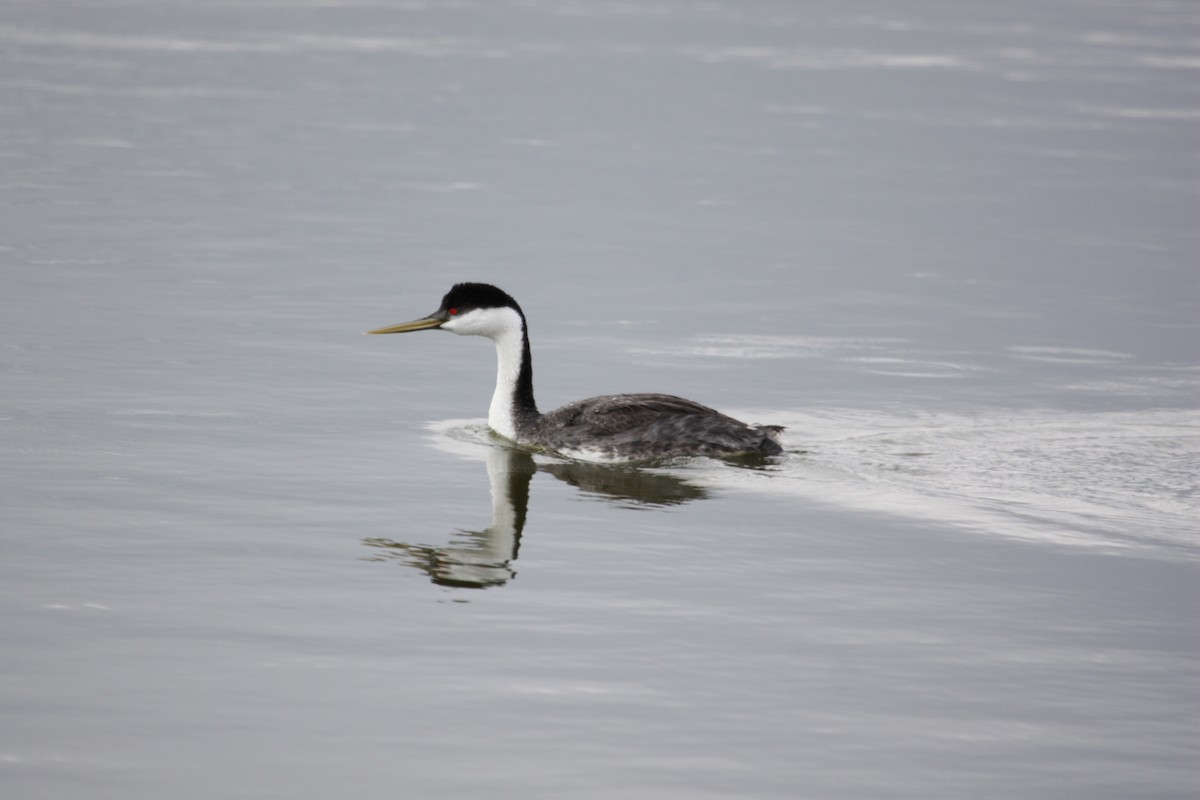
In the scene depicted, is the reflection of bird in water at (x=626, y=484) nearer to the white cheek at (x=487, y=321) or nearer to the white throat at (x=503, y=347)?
the white throat at (x=503, y=347)

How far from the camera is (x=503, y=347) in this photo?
47.7 feet

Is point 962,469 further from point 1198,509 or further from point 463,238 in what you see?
point 463,238

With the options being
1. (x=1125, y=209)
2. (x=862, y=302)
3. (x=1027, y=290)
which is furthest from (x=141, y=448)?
(x=1125, y=209)

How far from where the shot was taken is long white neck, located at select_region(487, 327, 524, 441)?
1437 centimetres

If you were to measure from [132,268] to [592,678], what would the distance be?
43.0 ft

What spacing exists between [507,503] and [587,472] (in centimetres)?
128

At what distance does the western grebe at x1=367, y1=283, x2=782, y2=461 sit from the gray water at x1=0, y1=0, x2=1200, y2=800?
0.71ft

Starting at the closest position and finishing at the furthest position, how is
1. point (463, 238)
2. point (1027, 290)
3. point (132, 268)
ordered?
point (132, 268) < point (1027, 290) < point (463, 238)

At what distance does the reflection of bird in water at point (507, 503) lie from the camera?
10680 millimetres

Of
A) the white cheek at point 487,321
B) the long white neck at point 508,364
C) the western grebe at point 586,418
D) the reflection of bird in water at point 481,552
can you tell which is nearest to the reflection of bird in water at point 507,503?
the reflection of bird in water at point 481,552

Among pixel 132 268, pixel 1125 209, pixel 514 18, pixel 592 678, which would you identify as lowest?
pixel 592 678

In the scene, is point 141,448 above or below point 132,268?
below

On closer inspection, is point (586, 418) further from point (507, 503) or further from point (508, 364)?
point (507, 503)

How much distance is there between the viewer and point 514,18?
2491 inches
